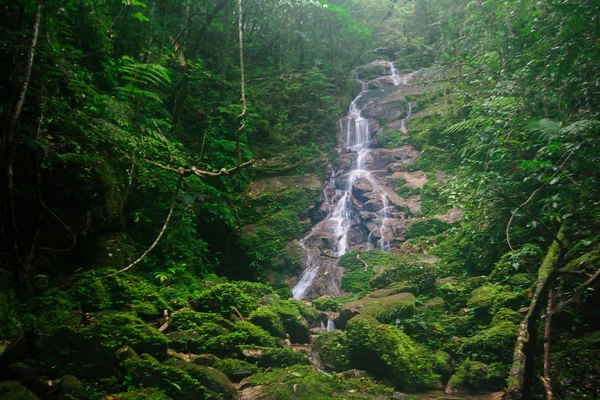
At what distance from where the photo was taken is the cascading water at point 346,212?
11000 millimetres

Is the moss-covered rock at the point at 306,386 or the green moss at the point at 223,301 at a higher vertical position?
the green moss at the point at 223,301

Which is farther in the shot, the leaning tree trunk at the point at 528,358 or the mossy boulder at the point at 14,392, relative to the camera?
the leaning tree trunk at the point at 528,358

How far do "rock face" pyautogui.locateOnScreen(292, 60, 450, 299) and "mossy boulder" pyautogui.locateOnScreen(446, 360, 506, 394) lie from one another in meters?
4.79

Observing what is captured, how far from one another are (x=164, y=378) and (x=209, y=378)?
60 centimetres

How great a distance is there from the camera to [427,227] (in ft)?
37.4

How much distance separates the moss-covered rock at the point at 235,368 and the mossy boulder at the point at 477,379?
10.2ft

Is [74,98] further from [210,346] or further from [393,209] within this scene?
[393,209]

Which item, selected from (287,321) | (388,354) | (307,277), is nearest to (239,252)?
(307,277)

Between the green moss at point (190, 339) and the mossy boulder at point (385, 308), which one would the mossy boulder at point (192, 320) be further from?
the mossy boulder at point (385, 308)

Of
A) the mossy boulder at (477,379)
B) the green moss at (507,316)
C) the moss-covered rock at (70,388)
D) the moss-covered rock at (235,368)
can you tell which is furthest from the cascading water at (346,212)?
the moss-covered rock at (70,388)

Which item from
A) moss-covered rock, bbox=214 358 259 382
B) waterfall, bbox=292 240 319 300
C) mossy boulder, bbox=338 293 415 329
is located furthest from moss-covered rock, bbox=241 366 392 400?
waterfall, bbox=292 240 319 300

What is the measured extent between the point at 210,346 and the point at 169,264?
112 inches

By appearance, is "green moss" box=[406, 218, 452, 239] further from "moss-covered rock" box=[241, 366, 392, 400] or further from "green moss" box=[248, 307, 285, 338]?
"moss-covered rock" box=[241, 366, 392, 400]

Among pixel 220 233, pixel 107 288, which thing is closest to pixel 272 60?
pixel 220 233
